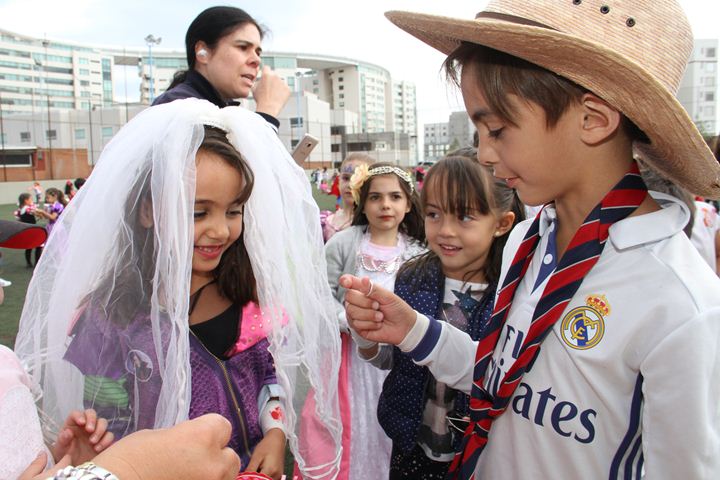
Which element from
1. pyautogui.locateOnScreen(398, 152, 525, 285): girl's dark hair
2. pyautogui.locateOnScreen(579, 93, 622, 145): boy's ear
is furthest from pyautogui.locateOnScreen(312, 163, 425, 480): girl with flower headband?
pyautogui.locateOnScreen(579, 93, 622, 145): boy's ear

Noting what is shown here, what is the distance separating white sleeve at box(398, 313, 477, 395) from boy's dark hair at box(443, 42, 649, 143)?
2.21 feet

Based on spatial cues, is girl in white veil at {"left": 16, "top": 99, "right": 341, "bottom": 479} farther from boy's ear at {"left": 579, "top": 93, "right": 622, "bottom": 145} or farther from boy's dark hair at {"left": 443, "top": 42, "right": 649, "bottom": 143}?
boy's ear at {"left": 579, "top": 93, "right": 622, "bottom": 145}

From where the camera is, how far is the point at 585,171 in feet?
3.88

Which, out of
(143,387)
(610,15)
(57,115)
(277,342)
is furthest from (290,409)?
(57,115)

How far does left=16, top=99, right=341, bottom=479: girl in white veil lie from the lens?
1324 millimetres

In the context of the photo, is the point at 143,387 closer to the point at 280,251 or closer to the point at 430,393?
the point at 280,251

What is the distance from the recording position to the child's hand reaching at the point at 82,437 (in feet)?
3.96

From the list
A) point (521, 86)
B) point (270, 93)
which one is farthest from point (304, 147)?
point (521, 86)

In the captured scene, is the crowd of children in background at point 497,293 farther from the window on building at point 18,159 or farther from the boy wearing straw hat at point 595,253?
the window on building at point 18,159

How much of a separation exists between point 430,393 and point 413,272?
0.52m

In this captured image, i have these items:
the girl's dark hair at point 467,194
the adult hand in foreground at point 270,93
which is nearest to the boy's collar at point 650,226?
the girl's dark hair at point 467,194

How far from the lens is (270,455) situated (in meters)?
A: 1.54

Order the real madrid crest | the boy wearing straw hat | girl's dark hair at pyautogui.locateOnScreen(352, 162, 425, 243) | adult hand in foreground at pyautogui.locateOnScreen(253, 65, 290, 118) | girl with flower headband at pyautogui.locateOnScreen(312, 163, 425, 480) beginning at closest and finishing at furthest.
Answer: the boy wearing straw hat, the real madrid crest, adult hand in foreground at pyautogui.locateOnScreen(253, 65, 290, 118), girl with flower headband at pyautogui.locateOnScreen(312, 163, 425, 480), girl's dark hair at pyautogui.locateOnScreen(352, 162, 425, 243)

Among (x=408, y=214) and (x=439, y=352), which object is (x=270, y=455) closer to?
(x=439, y=352)
